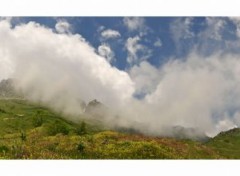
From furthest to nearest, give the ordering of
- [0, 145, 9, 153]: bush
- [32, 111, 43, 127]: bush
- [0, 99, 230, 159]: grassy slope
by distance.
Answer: [32, 111, 43, 127]: bush → [0, 99, 230, 159]: grassy slope → [0, 145, 9, 153]: bush

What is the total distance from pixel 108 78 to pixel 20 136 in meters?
5.94

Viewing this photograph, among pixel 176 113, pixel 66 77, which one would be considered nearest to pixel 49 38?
pixel 66 77

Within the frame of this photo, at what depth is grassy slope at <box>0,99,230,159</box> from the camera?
32.0 meters

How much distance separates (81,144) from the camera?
1277 inches

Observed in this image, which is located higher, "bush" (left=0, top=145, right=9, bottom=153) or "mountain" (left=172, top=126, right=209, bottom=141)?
"mountain" (left=172, top=126, right=209, bottom=141)

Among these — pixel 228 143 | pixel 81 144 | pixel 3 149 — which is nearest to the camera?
pixel 3 149

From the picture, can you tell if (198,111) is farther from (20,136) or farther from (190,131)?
(20,136)

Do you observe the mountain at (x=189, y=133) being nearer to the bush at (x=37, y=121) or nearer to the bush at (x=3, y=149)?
the bush at (x=37, y=121)

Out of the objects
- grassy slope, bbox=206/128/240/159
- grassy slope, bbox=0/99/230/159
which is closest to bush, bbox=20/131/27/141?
grassy slope, bbox=0/99/230/159

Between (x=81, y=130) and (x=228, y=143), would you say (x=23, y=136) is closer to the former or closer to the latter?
(x=81, y=130)

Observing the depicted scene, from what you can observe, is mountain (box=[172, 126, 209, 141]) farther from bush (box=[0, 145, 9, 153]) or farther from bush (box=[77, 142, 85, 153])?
bush (box=[0, 145, 9, 153])

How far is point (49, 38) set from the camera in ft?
111

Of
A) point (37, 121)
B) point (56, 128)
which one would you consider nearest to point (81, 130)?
point (56, 128)

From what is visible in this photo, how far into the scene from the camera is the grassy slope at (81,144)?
32.0 meters
